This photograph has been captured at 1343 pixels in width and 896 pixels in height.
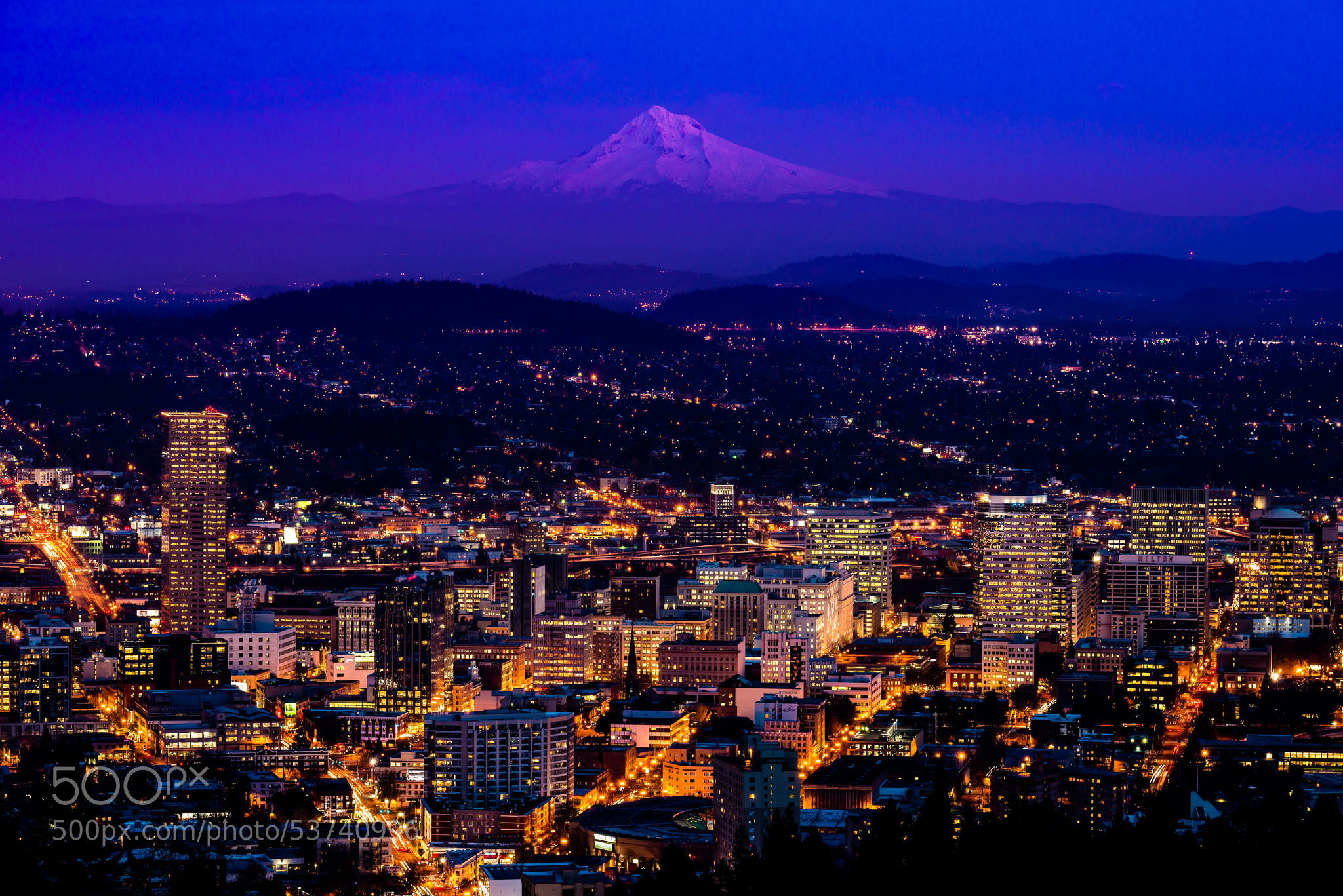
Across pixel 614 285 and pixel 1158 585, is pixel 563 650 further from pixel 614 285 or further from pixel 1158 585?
pixel 614 285

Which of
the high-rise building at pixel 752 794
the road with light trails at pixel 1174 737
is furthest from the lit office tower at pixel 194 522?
the high-rise building at pixel 752 794

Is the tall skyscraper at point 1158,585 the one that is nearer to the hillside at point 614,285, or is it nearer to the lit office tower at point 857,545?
the lit office tower at point 857,545

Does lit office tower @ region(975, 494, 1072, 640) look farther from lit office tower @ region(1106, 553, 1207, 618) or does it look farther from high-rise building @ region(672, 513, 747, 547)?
high-rise building @ region(672, 513, 747, 547)

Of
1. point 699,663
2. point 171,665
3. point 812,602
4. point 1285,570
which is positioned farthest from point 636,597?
point 1285,570

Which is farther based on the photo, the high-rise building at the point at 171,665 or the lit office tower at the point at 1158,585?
the lit office tower at the point at 1158,585

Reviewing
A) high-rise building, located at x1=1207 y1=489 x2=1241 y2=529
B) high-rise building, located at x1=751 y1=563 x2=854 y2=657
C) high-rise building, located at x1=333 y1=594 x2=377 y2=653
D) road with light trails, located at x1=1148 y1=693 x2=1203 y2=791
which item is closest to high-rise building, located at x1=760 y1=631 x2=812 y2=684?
high-rise building, located at x1=751 y1=563 x2=854 y2=657
